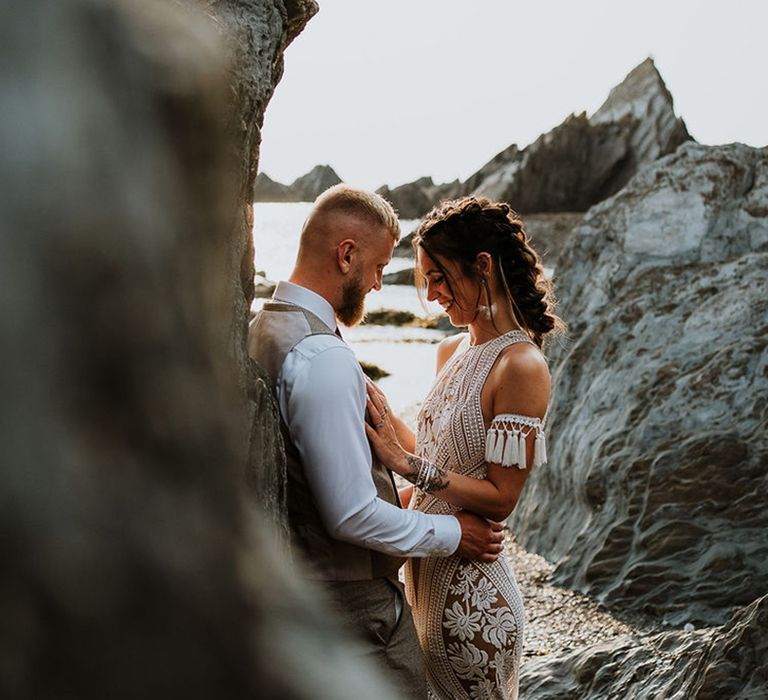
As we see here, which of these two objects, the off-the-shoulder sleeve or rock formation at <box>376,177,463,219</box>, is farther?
rock formation at <box>376,177,463,219</box>

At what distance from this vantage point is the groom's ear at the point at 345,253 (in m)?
2.57

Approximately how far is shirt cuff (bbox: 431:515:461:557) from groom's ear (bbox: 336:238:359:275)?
2.58 feet

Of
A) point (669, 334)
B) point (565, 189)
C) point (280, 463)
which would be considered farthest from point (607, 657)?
point (565, 189)

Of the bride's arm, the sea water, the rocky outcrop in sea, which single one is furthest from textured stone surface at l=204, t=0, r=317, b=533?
the sea water

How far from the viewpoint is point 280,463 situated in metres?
2.21

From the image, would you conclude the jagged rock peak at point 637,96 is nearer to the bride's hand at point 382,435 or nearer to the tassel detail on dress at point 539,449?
the tassel detail on dress at point 539,449

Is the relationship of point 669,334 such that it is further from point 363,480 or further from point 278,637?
point 278,637

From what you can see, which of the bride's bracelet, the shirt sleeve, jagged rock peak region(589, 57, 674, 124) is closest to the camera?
the shirt sleeve

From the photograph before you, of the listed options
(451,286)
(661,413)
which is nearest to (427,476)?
(451,286)

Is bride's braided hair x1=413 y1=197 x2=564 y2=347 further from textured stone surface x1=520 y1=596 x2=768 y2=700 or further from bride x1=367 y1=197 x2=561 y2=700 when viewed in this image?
textured stone surface x1=520 y1=596 x2=768 y2=700

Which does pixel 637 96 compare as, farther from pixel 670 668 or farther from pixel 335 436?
pixel 335 436

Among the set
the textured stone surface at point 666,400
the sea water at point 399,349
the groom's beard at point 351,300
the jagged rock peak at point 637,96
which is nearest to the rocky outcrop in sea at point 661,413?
the textured stone surface at point 666,400

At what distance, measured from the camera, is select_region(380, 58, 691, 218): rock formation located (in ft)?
173

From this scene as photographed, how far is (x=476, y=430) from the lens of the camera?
311 centimetres
